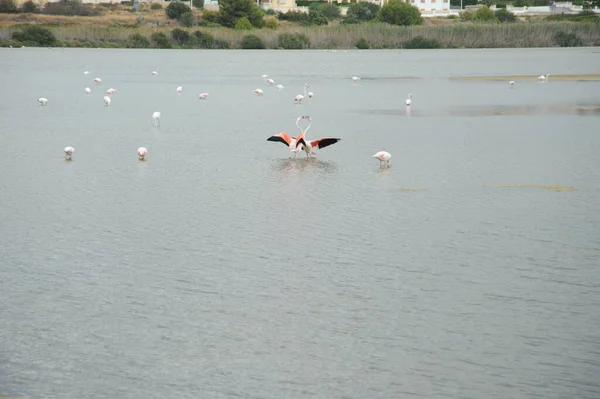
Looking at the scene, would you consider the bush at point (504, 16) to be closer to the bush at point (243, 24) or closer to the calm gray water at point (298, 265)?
the bush at point (243, 24)

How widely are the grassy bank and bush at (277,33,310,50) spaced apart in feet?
0.47

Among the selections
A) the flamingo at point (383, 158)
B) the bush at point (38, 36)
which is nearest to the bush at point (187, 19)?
the bush at point (38, 36)

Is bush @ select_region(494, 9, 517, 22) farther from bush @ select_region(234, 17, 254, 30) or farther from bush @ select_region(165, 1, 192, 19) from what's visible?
bush @ select_region(165, 1, 192, 19)

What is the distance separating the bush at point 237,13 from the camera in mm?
88188

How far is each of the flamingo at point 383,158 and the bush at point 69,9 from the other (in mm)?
88683

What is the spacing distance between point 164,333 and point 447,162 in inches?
305

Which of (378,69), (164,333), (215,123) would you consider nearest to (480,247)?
(164,333)

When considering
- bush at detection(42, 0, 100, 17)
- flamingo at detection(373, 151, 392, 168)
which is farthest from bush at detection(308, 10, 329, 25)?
flamingo at detection(373, 151, 392, 168)

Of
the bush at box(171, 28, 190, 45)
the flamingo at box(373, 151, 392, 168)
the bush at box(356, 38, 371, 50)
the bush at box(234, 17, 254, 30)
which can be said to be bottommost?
the bush at box(356, 38, 371, 50)

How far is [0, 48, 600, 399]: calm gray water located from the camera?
560 cm

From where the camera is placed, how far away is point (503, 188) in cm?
1136

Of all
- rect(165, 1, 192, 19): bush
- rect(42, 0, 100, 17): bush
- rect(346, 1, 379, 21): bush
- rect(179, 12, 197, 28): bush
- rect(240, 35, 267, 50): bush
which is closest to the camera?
rect(240, 35, 267, 50): bush

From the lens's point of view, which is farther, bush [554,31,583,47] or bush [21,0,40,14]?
bush [21,0,40,14]

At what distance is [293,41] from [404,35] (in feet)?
28.0
